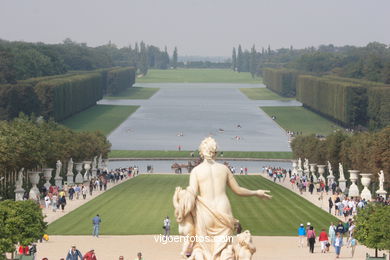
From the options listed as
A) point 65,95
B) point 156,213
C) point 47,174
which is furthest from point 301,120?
point 156,213

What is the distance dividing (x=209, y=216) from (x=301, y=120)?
126 m

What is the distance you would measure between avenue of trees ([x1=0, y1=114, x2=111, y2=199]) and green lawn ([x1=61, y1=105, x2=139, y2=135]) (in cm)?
3769

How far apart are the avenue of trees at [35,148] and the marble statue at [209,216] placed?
132 feet

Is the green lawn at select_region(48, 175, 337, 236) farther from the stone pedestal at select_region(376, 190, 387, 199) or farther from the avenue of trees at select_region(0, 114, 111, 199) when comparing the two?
the avenue of trees at select_region(0, 114, 111, 199)

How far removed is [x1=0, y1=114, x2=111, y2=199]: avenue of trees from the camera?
57125 mm

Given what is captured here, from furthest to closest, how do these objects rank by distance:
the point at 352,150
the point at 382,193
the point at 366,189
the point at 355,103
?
1. the point at 355,103
2. the point at 352,150
3. the point at 366,189
4. the point at 382,193

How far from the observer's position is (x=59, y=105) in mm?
136750

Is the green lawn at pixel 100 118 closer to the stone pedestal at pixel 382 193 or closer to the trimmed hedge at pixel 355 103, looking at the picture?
the trimmed hedge at pixel 355 103

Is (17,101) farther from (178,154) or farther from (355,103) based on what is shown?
(355,103)

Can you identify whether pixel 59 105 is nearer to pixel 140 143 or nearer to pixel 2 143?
pixel 140 143

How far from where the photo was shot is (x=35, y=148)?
60.6 metres

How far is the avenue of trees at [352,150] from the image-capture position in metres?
63.4

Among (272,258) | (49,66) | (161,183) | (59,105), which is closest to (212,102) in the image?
(49,66)

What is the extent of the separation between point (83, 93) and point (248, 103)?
1510 inches
